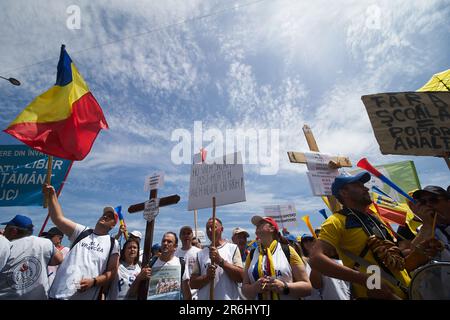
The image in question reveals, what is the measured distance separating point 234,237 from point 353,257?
3.98m

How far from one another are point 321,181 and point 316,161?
421mm

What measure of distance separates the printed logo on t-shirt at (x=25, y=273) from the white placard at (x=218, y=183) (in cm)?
242

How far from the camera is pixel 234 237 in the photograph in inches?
231

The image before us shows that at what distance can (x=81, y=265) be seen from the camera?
10.9 feet

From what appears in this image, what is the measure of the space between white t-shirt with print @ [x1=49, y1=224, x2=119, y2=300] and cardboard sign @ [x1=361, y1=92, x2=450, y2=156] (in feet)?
15.6

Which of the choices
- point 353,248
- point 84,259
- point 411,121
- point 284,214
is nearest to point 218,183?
point 84,259

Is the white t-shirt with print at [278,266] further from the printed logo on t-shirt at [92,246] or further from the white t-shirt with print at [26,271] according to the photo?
the white t-shirt with print at [26,271]

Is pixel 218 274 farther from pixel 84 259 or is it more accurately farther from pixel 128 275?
pixel 84 259

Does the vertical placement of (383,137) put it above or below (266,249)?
above

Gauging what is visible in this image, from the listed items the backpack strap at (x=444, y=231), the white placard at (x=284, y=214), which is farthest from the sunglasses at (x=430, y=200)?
the white placard at (x=284, y=214)

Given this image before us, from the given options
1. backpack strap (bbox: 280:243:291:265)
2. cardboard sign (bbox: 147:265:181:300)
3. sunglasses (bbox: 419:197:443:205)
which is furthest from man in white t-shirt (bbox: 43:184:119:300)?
sunglasses (bbox: 419:197:443:205)

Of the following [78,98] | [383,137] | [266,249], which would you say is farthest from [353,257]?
[78,98]
